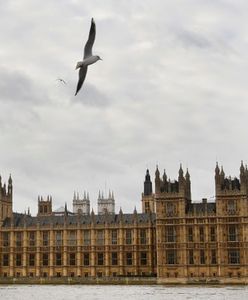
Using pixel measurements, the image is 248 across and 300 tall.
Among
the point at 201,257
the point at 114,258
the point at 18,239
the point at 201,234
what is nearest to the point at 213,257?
the point at 201,257

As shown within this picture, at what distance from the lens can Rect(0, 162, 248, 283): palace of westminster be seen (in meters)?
122

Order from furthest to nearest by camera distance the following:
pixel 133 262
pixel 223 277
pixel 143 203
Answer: pixel 143 203, pixel 133 262, pixel 223 277

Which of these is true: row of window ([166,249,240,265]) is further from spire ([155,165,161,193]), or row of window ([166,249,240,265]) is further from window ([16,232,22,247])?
window ([16,232,22,247])

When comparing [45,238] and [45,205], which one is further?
[45,205]

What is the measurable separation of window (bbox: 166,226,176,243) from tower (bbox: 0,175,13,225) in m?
42.7

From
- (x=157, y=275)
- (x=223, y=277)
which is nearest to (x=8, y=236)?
(x=157, y=275)

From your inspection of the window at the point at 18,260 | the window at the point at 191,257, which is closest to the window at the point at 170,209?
the window at the point at 191,257

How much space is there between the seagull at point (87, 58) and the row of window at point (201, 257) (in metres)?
108

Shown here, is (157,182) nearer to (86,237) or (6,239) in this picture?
(86,237)

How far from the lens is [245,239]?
398 feet

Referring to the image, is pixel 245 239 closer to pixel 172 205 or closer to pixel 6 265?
pixel 172 205

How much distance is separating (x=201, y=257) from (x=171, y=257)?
5681mm

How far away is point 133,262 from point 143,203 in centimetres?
5811

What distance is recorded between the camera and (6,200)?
15438 cm
